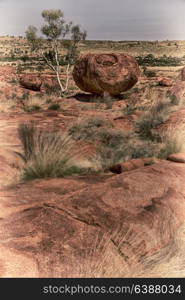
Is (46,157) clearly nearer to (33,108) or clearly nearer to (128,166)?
(128,166)

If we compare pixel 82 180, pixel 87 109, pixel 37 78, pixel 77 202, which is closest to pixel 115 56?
pixel 87 109

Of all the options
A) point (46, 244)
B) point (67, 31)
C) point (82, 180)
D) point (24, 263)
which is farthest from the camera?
point (67, 31)

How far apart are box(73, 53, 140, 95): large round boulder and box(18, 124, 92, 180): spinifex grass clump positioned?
935 centimetres

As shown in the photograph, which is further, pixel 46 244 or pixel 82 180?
pixel 82 180

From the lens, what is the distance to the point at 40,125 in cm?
955

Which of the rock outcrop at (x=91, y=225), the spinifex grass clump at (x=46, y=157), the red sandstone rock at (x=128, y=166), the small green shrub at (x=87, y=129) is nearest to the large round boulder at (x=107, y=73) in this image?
the small green shrub at (x=87, y=129)

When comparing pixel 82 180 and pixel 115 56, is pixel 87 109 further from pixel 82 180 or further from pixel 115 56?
pixel 82 180

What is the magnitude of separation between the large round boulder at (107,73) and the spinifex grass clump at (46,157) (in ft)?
30.7

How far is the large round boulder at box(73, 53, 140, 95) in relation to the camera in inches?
605

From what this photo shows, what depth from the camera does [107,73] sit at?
1531 cm

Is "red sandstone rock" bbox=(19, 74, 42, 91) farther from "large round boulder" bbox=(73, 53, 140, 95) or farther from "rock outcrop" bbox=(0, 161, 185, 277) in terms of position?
"rock outcrop" bbox=(0, 161, 185, 277)

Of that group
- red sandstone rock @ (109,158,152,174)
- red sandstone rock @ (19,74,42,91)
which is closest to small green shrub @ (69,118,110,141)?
red sandstone rock @ (109,158,152,174)

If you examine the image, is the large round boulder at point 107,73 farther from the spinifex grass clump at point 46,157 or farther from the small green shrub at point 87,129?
the spinifex grass clump at point 46,157

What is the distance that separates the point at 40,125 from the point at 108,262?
7.09 metres
